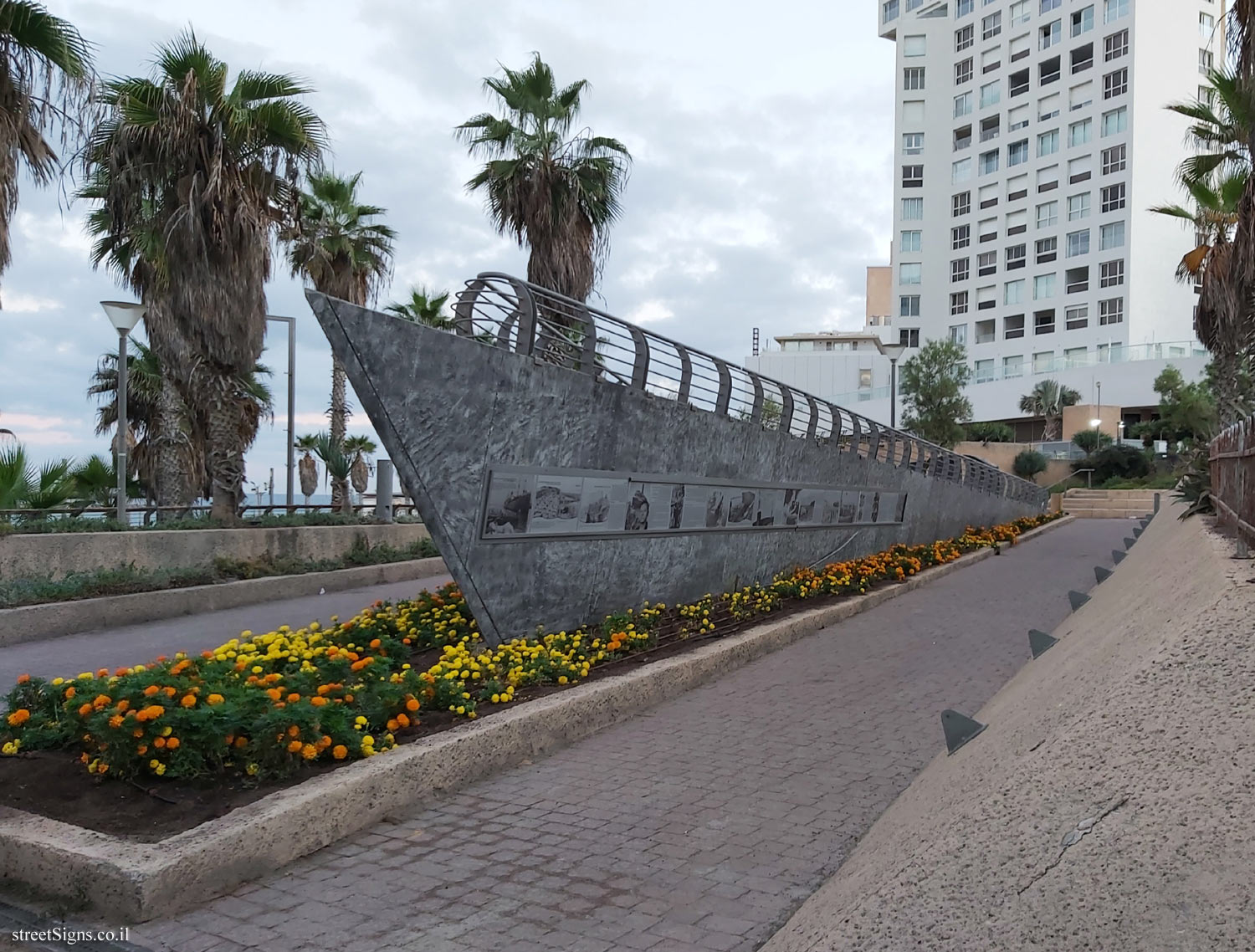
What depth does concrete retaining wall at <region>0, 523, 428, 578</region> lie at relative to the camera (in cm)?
1155

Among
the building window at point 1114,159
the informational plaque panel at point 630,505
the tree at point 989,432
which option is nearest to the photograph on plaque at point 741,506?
the informational plaque panel at point 630,505

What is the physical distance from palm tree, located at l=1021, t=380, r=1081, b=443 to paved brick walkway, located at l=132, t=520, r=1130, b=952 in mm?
51163

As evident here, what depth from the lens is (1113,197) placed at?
2242 inches

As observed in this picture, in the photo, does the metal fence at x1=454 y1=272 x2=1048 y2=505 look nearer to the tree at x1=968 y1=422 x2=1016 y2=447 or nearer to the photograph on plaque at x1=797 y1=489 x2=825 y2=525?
the photograph on plaque at x1=797 y1=489 x2=825 y2=525

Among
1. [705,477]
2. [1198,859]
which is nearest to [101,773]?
[1198,859]

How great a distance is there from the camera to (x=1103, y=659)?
3.88m

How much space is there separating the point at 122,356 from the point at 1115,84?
6084 cm

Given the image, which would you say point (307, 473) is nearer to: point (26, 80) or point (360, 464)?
point (360, 464)

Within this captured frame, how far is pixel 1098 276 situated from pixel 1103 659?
6090 cm

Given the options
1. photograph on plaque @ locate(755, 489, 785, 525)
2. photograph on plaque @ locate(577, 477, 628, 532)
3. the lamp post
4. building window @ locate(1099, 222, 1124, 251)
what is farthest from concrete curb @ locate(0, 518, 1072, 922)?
building window @ locate(1099, 222, 1124, 251)

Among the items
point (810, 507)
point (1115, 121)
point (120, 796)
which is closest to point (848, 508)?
point (810, 507)

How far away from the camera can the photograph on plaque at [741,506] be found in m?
10.6

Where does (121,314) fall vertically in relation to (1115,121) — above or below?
below

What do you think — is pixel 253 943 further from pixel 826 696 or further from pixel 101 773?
pixel 826 696
